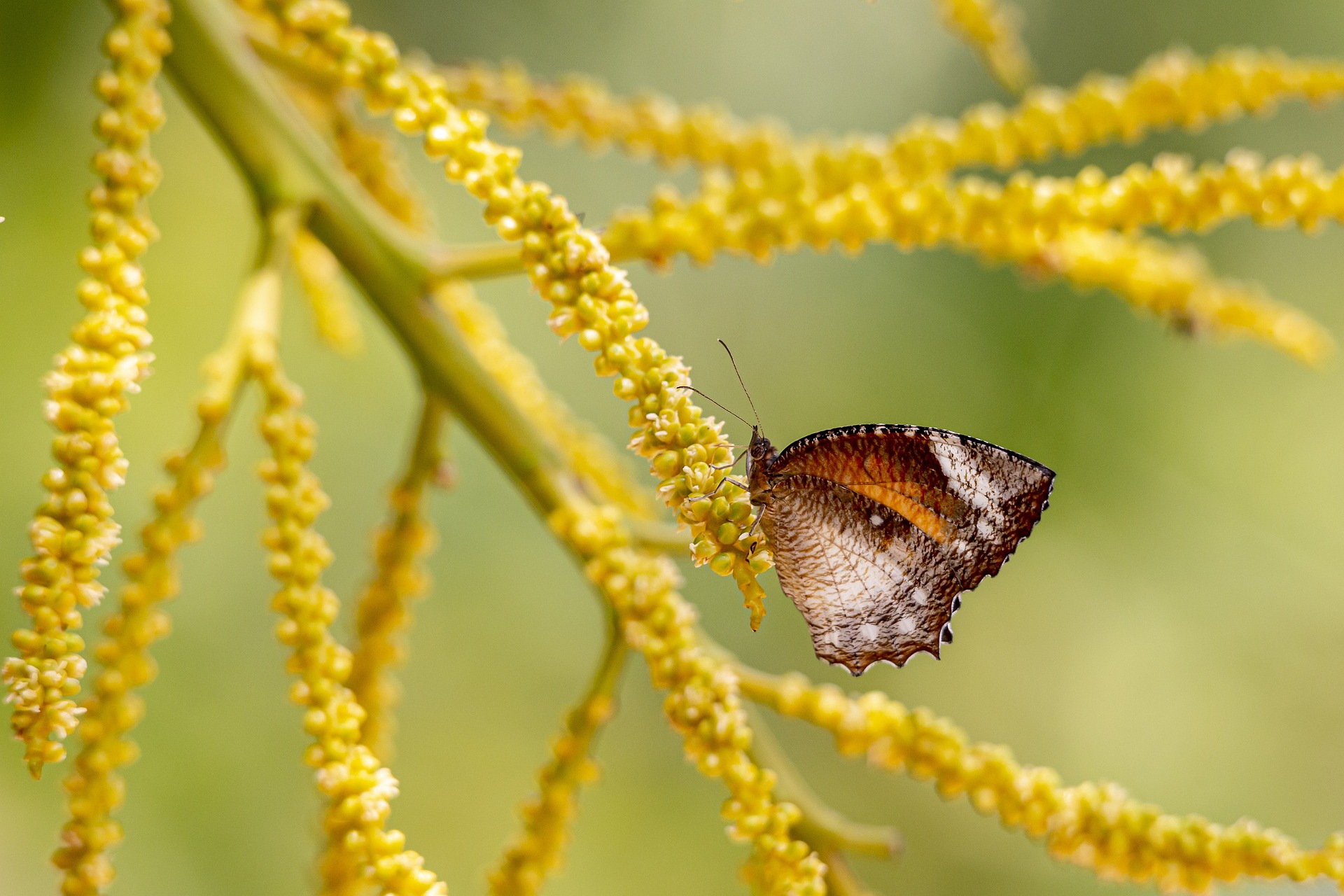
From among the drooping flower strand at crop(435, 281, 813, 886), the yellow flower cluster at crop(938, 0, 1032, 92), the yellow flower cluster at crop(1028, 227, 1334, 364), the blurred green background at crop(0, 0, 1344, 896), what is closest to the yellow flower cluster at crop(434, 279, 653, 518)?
the drooping flower strand at crop(435, 281, 813, 886)

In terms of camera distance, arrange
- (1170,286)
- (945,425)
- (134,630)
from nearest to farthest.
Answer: (134,630)
(1170,286)
(945,425)

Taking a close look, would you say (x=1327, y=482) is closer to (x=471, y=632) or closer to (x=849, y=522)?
(x=471, y=632)

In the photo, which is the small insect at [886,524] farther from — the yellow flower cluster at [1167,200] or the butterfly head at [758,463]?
the yellow flower cluster at [1167,200]

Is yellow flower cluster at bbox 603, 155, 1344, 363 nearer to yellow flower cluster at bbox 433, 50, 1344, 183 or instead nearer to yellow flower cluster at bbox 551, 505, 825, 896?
yellow flower cluster at bbox 433, 50, 1344, 183

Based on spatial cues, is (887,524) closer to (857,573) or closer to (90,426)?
(857,573)

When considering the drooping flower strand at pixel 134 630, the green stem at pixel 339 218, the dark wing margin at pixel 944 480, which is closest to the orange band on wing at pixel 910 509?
the dark wing margin at pixel 944 480

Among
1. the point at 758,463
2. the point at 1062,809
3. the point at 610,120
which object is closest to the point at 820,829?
the point at 1062,809
